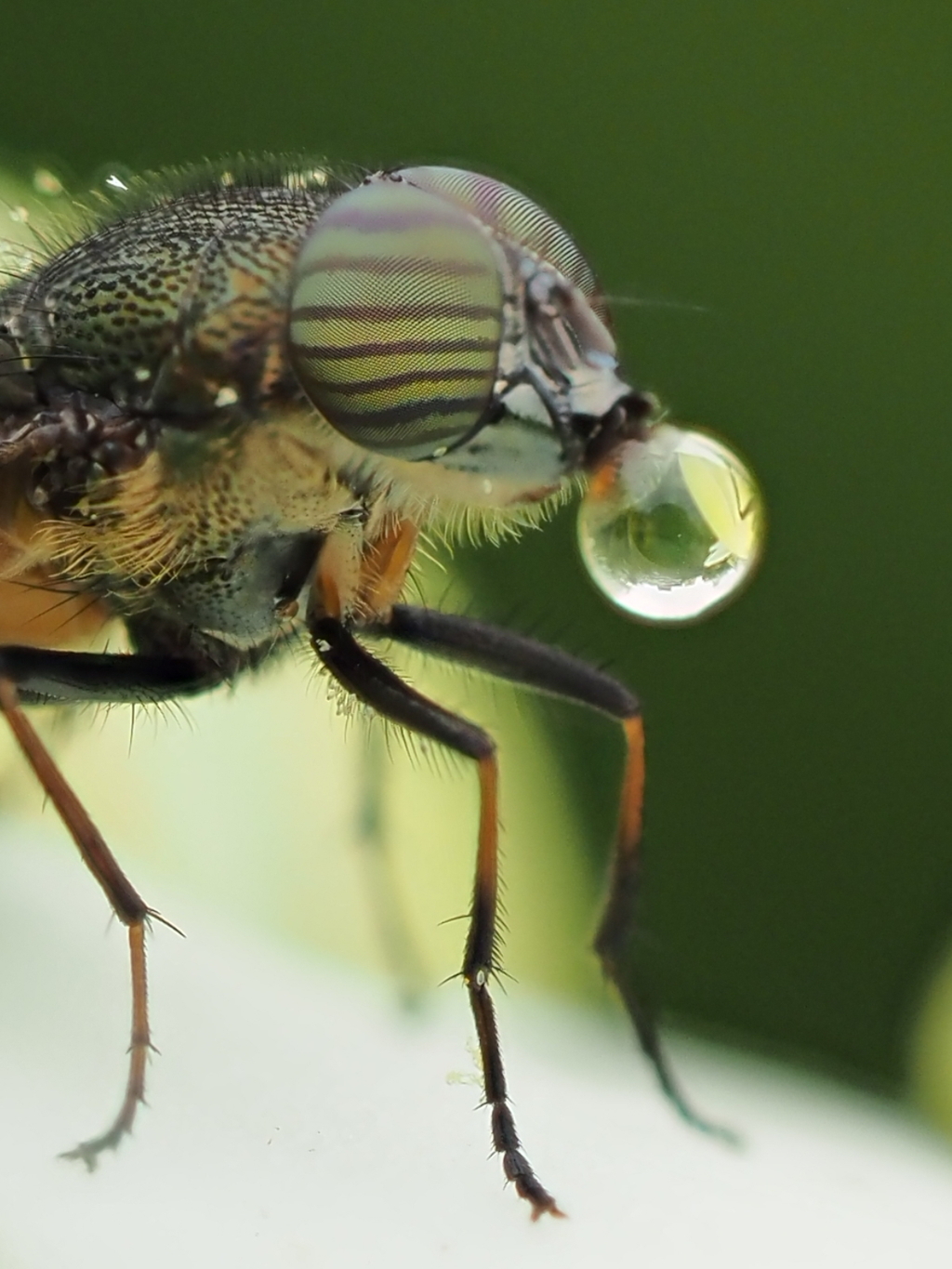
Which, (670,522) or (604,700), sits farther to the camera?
(604,700)

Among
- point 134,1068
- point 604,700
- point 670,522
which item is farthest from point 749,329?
point 134,1068

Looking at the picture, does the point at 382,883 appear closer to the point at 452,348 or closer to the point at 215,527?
the point at 215,527

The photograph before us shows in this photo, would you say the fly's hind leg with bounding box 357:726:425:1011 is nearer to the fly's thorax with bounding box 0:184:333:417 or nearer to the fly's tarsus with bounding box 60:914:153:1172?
the fly's tarsus with bounding box 60:914:153:1172

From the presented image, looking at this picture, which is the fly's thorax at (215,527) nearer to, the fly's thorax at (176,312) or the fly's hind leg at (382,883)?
the fly's thorax at (176,312)

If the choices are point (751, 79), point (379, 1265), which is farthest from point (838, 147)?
point (379, 1265)

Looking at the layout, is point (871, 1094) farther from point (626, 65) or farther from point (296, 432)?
point (626, 65)
